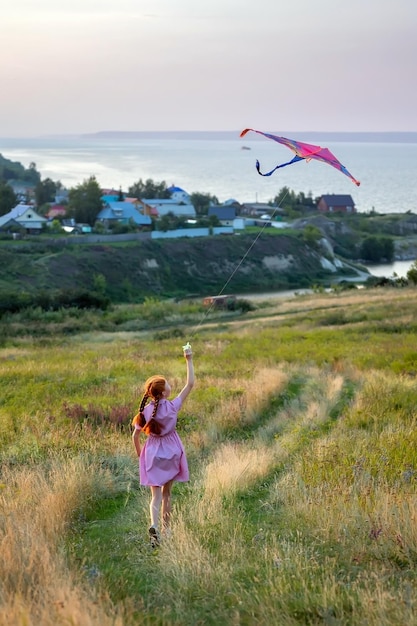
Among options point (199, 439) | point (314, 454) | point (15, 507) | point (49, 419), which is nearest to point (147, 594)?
point (15, 507)

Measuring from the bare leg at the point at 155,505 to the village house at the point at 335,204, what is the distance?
144 metres

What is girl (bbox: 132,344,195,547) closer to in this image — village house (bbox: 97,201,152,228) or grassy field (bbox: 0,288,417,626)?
grassy field (bbox: 0,288,417,626)

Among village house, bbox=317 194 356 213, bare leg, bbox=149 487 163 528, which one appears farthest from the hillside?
bare leg, bbox=149 487 163 528

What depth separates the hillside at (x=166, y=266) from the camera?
82.8m

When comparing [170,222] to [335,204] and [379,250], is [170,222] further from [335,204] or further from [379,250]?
[335,204]

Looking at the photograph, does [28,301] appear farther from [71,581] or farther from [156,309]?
[71,581]

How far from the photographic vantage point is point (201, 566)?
19.1ft

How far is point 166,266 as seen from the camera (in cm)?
9525

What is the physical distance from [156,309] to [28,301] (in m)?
9.17

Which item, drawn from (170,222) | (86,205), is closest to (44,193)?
(86,205)

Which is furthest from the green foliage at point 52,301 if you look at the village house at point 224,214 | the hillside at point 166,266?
the village house at point 224,214

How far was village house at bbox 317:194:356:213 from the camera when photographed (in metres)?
149

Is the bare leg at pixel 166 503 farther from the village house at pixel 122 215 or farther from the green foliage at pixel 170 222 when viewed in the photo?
the village house at pixel 122 215

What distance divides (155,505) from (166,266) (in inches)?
3494
